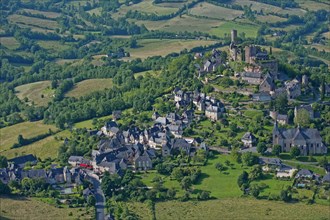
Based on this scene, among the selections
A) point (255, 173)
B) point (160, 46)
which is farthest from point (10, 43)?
point (255, 173)

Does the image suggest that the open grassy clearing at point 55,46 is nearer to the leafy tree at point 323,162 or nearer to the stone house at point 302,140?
the stone house at point 302,140

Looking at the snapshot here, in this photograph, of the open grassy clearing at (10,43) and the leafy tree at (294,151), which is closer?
the leafy tree at (294,151)

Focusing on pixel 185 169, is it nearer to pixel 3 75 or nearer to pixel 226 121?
pixel 226 121

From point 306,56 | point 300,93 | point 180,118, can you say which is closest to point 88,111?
point 180,118

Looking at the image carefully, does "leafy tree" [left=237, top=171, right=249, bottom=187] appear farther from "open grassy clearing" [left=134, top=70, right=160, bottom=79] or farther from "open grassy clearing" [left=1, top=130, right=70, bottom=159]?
"open grassy clearing" [left=134, top=70, right=160, bottom=79]

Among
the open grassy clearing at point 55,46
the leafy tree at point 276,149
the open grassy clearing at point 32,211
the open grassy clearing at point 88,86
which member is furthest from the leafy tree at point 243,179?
the open grassy clearing at point 55,46

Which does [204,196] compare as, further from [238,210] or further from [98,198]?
[98,198]

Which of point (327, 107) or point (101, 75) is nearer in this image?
point (327, 107)
